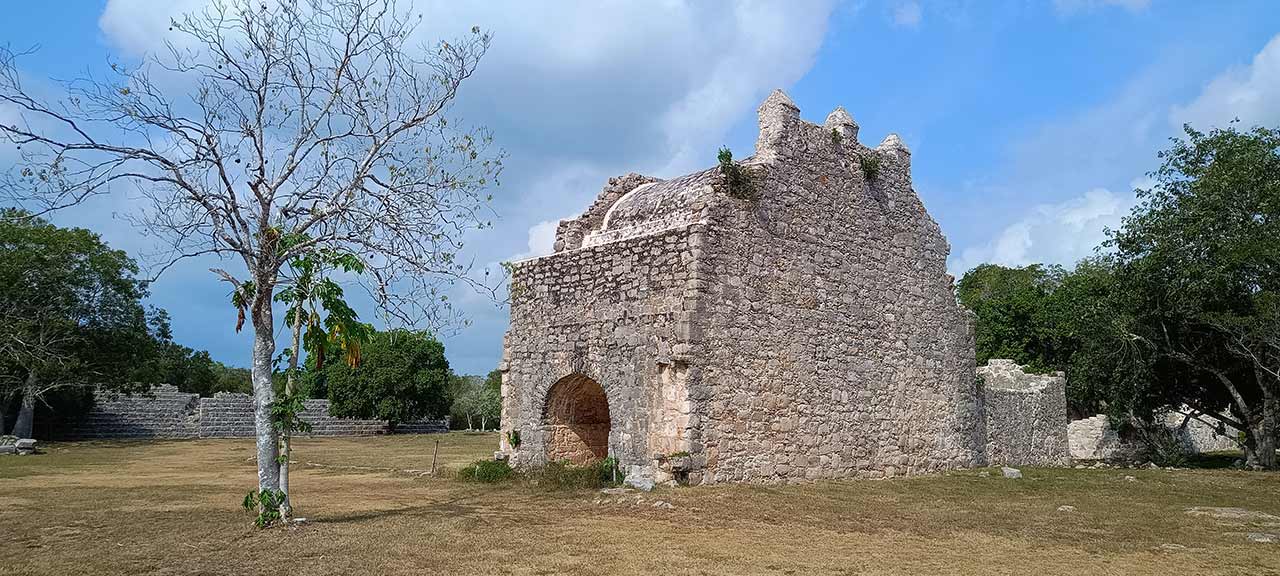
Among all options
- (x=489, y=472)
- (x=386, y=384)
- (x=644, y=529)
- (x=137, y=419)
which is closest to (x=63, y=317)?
(x=137, y=419)

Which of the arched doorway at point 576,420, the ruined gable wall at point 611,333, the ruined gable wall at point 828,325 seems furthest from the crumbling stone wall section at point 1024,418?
the ruined gable wall at point 611,333

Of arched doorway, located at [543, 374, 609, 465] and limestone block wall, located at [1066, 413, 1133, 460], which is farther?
limestone block wall, located at [1066, 413, 1133, 460]

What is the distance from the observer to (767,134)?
1443cm

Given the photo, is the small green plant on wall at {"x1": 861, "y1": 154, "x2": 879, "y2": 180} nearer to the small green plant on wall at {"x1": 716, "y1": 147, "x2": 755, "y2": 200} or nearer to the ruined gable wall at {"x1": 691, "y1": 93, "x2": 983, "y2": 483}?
the ruined gable wall at {"x1": 691, "y1": 93, "x2": 983, "y2": 483}

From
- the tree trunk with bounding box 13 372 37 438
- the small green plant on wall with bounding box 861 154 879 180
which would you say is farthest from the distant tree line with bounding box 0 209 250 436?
the small green plant on wall with bounding box 861 154 879 180

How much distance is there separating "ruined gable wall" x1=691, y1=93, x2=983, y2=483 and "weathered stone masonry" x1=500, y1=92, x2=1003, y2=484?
3 centimetres

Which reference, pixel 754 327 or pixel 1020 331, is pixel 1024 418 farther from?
pixel 1020 331

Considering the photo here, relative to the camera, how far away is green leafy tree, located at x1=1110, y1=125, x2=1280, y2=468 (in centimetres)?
1870

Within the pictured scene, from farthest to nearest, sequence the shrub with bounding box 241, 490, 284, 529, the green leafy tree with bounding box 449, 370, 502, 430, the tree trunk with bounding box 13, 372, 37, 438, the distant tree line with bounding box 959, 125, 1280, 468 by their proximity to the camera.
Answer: the green leafy tree with bounding box 449, 370, 502, 430 < the tree trunk with bounding box 13, 372, 37, 438 < the distant tree line with bounding box 959, 125, 1280, 468 < the shrub with bounding box 241, 490, 284, 529

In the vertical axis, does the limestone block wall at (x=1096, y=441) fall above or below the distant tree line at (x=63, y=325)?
below

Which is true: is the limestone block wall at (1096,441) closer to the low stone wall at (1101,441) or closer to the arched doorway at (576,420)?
the low stone wall at (1101,441)

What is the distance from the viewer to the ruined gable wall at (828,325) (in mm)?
13148

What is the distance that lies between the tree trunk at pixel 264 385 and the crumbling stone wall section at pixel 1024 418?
14.8 metres

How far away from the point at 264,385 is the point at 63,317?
2469 cm
